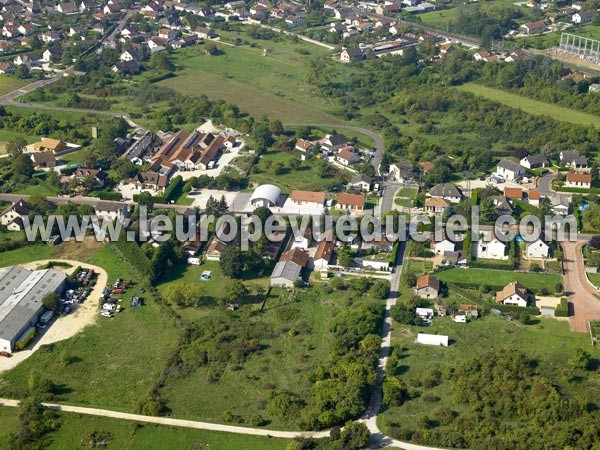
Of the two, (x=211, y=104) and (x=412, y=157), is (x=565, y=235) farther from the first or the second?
(x=211, y=104)

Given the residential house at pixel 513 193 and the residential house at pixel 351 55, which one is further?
the residential house at pixel 351 55

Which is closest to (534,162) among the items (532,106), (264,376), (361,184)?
(532,106)

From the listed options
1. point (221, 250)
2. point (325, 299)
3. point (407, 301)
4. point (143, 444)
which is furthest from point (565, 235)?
point (143, 444)

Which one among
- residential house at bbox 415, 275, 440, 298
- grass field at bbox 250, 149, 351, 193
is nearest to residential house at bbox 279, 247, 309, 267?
residential house at bbox 415, 275, 440, 298

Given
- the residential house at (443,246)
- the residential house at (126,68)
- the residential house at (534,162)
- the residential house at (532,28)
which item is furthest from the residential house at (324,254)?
the residential house at (532,28)

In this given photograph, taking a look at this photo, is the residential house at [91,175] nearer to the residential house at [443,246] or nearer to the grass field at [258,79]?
the grass field at [258,79]

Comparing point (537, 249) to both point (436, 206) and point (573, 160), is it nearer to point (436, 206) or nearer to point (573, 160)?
point (436, 206)

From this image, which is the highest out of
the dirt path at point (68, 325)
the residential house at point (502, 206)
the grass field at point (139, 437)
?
the residential house at point (502, 206)

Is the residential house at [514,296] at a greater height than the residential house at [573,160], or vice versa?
the residential house at [573,160]
